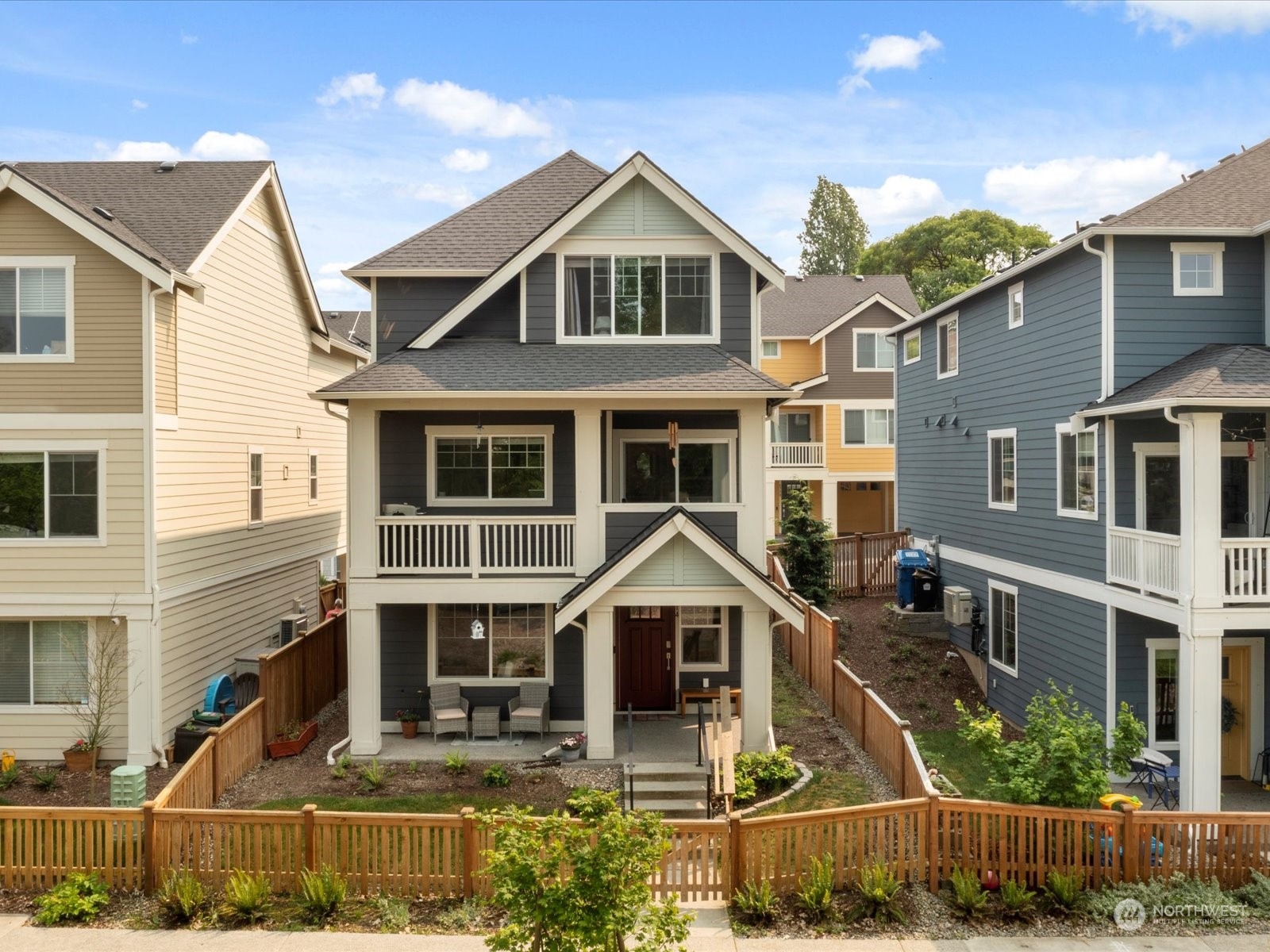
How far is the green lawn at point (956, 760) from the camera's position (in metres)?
14.0

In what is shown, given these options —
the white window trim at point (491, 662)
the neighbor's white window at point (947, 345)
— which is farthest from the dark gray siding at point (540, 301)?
the neighbor's white window at point (947, 345)

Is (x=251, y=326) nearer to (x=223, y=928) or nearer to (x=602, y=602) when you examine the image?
(x=602, y=602)

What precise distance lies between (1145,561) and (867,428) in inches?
849

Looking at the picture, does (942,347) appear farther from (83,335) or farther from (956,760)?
(83,335)

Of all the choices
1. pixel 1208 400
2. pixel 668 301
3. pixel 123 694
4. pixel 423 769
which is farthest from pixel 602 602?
pixel 1208 400

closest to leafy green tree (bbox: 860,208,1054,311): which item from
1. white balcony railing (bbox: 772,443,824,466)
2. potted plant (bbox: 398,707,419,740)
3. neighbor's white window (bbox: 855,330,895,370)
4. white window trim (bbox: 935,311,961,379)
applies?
neighbor's white window (bbox: 855,330,895,370)

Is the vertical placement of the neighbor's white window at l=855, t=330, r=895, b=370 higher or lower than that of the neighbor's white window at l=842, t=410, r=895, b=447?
higher

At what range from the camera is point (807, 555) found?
23266 millimetres

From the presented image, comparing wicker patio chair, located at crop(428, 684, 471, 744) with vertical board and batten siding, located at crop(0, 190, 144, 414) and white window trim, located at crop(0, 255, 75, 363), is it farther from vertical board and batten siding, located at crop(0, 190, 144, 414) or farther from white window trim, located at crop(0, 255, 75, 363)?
white window trim, located at crop(0, 255, 75, 363)

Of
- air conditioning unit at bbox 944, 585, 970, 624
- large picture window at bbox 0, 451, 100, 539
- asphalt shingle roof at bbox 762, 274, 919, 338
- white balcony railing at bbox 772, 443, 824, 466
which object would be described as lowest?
air conditioning unit at bbox 944, 585, 970, 624

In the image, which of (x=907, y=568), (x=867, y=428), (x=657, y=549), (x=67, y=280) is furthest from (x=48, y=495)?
(x=867, y=428)

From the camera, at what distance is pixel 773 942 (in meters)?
9.38

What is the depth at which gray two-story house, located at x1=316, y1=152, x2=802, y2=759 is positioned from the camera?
47.9 feet

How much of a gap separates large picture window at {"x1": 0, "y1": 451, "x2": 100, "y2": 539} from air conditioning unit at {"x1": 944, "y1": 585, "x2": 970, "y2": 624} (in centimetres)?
1710
